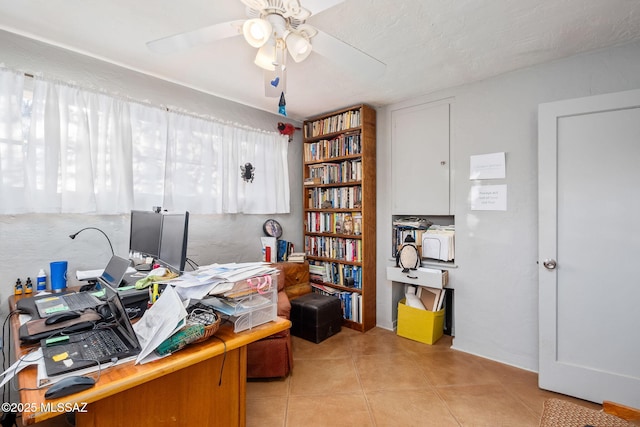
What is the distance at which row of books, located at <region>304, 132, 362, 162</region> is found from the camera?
3.23m

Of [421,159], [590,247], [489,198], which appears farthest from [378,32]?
[590,247]

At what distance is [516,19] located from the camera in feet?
5.77

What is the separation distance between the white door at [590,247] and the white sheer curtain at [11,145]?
11.8 ft

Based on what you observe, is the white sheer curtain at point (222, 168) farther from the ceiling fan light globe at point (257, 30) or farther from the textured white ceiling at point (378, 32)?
the ceiling fan light globe at point (257, 30)

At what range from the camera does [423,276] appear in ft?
9.42

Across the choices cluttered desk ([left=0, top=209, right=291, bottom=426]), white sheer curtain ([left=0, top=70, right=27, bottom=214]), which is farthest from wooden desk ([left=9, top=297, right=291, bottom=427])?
white sheer curtain ([left=0, top=70, right=27, bottom=214])

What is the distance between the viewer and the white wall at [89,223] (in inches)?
76.0

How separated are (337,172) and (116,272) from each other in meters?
2.35

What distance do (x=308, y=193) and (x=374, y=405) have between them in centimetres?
241

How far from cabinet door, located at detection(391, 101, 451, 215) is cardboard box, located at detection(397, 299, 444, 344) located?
3.27 feet

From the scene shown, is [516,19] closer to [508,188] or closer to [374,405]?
[508,188]

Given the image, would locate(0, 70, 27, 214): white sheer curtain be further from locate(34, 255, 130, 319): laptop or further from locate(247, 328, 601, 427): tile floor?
locate(247, 328, 601, 427): tile floor

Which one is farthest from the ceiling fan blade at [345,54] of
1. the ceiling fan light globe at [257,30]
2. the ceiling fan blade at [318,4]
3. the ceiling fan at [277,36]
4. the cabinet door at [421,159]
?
the cabinet door at [421,159]

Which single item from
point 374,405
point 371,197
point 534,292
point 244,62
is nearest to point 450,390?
point 374,405
